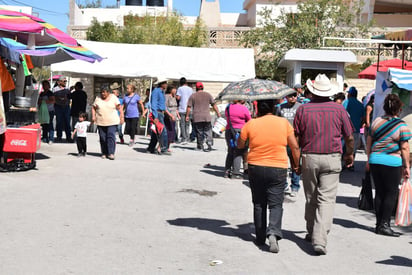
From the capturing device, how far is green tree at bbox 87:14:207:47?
31.5 meters

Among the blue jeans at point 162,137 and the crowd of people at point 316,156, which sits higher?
the crowd of people at point 316,156

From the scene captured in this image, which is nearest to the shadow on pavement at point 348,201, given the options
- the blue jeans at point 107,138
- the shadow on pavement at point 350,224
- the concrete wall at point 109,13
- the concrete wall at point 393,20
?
the shadow on pavement at point 350,224

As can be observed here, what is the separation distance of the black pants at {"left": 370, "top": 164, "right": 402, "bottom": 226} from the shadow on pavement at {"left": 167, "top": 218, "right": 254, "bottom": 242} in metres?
1.71

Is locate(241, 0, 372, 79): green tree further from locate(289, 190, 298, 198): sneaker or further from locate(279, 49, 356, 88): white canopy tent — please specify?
locate(289, 190, 298, 198): sneaker

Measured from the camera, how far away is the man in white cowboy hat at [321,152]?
22.0 ft

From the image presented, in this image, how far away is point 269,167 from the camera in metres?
6.68

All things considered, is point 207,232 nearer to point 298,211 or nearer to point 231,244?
point 231,244

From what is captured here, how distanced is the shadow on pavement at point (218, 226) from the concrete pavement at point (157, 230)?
0.04ft

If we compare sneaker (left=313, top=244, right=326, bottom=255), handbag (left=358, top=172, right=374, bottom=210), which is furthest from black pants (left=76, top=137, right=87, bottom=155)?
sneaker (left=313, top=244, right=326, bottom=255)

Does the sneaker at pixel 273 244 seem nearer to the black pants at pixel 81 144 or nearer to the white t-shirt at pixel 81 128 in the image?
the white t-shirt at pixel 81 128

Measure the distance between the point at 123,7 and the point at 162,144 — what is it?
1214 inches

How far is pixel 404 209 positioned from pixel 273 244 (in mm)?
2110

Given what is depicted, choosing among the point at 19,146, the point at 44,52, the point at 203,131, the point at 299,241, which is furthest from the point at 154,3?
the point at 299,241

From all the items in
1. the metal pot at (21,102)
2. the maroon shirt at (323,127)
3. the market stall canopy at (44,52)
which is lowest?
the metal pot at (21,102)
